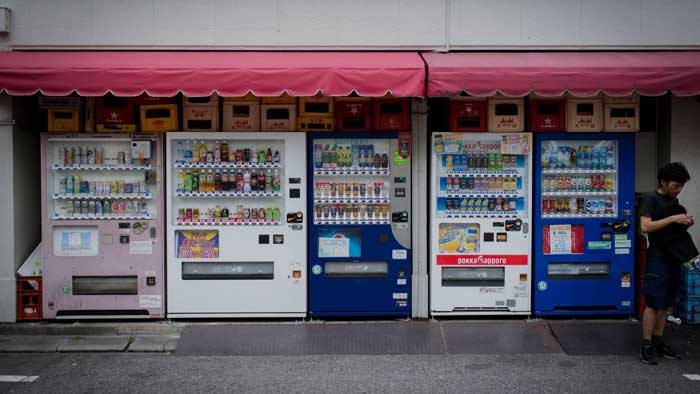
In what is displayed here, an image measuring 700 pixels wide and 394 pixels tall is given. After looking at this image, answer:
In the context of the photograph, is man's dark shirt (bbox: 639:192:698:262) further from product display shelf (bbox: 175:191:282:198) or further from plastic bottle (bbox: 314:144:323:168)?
product display shelf (bbox: 175:191:282:198)

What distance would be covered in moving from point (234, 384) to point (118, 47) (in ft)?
15.1

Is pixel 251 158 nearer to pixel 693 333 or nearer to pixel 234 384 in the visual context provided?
pixel 234 384

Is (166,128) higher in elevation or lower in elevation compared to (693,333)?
higher

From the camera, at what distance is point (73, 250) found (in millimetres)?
8492

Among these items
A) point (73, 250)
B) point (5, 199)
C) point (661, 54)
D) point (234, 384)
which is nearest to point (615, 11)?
point (661, 54)

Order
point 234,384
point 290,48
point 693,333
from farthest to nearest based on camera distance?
1. point 290,48
2. point 693,333
3. point 234,384

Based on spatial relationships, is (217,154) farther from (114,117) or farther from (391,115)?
(391,115)

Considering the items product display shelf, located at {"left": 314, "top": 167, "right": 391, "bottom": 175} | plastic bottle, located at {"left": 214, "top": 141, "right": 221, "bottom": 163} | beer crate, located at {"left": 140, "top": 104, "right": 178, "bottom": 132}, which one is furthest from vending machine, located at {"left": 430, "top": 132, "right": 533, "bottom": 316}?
beer crate, located at {"left": 140, "top": 104, "right": 178, "bottom": 132}

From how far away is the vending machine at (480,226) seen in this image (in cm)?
859

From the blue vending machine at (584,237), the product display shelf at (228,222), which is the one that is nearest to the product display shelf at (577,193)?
the blue vending machine at (584,237)

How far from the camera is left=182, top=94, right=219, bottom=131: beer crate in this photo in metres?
8.59

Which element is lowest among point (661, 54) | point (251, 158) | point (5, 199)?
point (5, 199)

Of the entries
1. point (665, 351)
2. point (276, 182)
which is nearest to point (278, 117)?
point (276, 182)

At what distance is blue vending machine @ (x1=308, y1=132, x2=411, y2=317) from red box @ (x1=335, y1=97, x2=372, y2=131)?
0.47 ft
